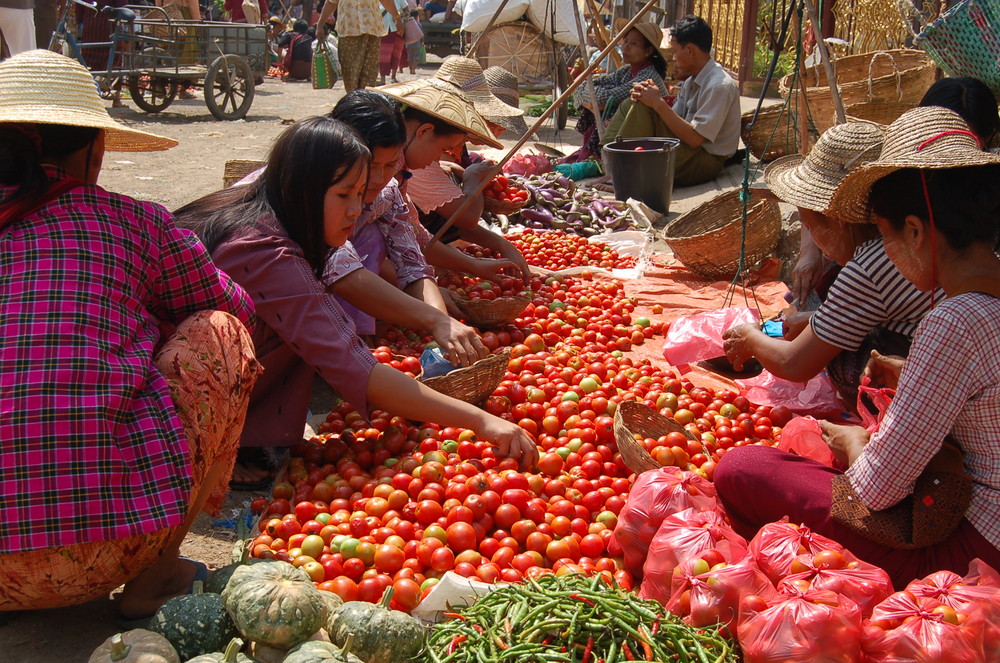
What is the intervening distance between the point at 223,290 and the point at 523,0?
10.0m

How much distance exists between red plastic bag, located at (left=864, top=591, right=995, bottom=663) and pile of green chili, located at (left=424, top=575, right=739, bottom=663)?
1.03 ft

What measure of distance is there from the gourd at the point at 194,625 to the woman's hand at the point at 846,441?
5.39 ft

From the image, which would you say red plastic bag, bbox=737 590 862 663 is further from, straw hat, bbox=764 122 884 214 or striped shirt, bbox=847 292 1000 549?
straw hat, bbox=764 122 884 214

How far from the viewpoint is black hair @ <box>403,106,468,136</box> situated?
4043mm

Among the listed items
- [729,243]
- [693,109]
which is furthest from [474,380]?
[693,109]

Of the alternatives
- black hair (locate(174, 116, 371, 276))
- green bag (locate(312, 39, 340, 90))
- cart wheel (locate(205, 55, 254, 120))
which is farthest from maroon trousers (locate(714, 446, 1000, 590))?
green bag (locate(312, 39, 340, 90))

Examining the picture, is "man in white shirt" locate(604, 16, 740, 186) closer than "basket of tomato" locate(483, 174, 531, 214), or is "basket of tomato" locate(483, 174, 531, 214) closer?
"basket of tomato" locate(483, 174, 531, 214)

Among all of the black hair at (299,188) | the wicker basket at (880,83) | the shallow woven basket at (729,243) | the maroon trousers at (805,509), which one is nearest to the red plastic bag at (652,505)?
the maroon trousers at (805,509)

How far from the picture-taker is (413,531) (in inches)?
A: 103

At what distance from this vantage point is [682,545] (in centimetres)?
216

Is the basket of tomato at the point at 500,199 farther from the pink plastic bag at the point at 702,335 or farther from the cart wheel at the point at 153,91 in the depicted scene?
the cart wheel at the point at 153,91

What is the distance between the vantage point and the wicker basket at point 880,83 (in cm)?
639

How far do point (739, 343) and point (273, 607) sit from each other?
6.70 feet

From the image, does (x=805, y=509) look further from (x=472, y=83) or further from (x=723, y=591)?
(x=472, y=83)
